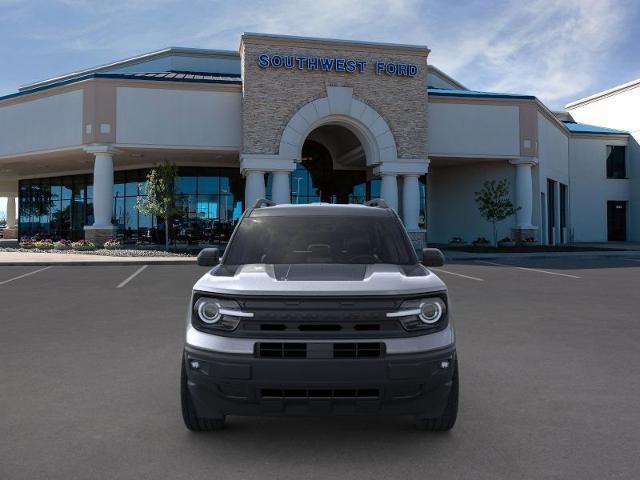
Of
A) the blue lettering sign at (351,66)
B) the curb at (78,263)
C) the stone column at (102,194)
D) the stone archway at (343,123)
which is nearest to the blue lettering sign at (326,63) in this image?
the blue lettering sign at (351,66)

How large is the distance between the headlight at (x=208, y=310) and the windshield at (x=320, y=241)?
3.30 feet

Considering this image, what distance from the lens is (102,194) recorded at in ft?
92.1

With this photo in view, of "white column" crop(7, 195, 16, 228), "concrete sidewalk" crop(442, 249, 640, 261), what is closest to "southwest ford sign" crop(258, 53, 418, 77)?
"concrete sidewalk" crop(442, 249, 640, 261)

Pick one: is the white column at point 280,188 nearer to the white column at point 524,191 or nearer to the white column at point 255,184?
the white column at point 255,184

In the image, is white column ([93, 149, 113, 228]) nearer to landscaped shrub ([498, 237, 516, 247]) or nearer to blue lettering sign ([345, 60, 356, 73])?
blue lettering sign ([345, 60, 356, 73])

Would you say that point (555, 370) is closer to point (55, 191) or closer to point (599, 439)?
point (599, 439)

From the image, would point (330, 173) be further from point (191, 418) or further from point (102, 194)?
point (191, 418)

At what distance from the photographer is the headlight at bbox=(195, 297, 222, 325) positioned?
376 centimetres

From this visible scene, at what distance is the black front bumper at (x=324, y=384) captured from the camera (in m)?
3.48

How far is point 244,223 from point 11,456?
8.37ft

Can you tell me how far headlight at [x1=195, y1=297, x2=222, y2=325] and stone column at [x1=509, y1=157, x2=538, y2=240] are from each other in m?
29.4

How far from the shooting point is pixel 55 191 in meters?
38.9

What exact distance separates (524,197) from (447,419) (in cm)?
2926

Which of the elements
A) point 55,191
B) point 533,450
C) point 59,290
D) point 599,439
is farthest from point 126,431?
point 55,191
